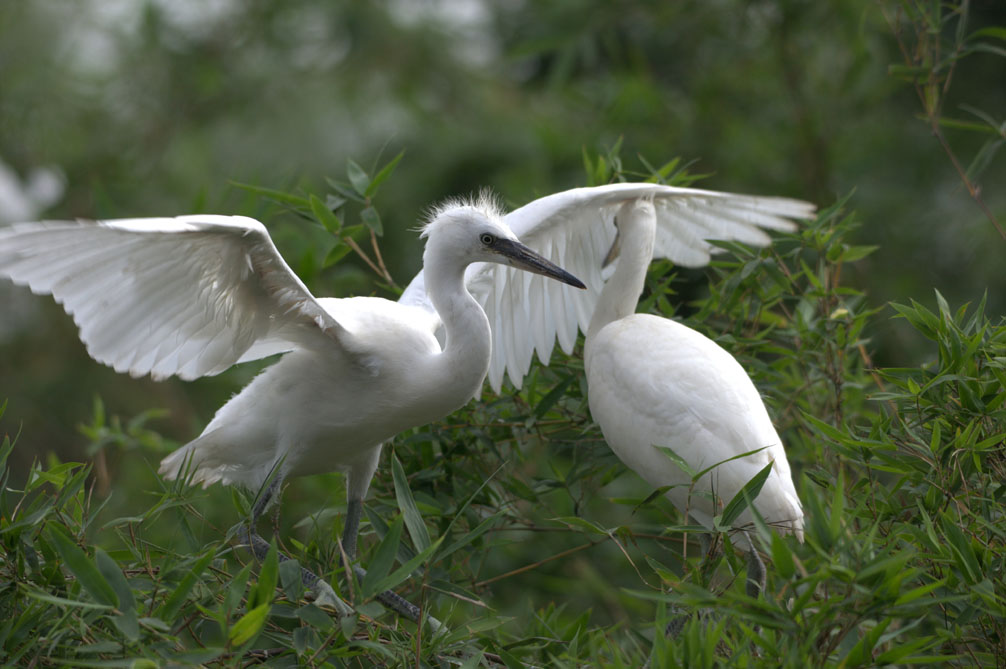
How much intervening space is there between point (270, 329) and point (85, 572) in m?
0.95

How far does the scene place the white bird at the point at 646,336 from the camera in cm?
250

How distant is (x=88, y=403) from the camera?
23.8 ft

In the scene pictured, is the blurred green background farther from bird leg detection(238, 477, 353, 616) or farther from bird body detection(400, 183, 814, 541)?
bird leg detection(238, 477, 353, 616)

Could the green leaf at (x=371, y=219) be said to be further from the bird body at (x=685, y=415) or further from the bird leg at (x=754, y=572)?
the bird leg at (x=754, y=572)

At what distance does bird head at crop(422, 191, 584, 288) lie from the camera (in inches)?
101

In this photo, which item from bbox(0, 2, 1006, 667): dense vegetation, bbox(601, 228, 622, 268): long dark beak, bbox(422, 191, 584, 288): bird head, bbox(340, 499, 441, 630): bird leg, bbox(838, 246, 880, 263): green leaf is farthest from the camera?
bbox(601, 228, 622, 268): long dark beak

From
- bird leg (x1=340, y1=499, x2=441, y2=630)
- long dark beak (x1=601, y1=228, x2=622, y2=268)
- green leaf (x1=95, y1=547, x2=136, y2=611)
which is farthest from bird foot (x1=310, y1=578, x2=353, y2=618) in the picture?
long dark beak (x1=601, y1=228, x2=622, y2=268)

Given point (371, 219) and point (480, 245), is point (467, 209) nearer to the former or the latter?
point (480, 245)

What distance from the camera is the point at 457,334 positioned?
253cm

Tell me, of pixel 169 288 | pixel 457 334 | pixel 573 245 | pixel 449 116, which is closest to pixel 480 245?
pixel 457 334

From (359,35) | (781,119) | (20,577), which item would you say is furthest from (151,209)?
(20,577)

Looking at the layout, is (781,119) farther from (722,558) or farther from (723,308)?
(722,558)

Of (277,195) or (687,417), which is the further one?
(277,195)

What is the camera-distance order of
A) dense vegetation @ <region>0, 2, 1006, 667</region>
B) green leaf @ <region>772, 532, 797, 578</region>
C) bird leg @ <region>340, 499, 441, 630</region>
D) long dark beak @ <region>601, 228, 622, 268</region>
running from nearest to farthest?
green leaf @ <region>772, 532, 797, 578</region> → dense vegetation @ <region>0, 2, 1006, 667</region> → bird leg @ <region>340, 499, 441, 630</region> → long dark beak @ <region>601, 228, 622, 268</region>
